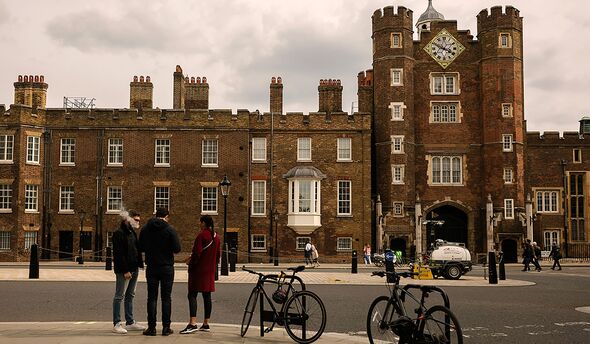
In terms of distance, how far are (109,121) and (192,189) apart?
6.98 meters

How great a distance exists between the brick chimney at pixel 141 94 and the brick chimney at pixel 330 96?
11760 millimetres

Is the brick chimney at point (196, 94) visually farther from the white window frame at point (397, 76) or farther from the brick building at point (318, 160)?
the white window frame at point (397, 76)

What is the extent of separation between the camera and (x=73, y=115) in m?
41.3

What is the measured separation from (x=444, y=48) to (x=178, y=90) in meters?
19.0

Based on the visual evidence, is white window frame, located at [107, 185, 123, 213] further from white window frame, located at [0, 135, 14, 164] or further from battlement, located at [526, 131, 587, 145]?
battlement, located at [526, 131, 587, 145]

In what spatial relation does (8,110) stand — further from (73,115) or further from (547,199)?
(547,199)

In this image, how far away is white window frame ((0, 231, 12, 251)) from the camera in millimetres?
39188


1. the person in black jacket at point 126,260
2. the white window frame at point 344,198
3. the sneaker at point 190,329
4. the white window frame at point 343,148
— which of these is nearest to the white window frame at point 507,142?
the white window frame at point 343,148

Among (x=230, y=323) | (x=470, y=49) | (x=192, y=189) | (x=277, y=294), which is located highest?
(x=470, y=49)

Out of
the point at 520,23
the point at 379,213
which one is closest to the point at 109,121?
the point at 379,213

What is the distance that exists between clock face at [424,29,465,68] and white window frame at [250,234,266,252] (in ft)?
57.3

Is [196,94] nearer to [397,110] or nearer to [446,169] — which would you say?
[397,110]

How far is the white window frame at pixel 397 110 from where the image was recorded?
1694 inches

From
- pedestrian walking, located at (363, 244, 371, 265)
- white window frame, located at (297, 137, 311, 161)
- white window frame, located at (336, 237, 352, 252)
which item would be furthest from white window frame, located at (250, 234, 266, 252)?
pedestrian walking, located at (363, 244, 371, 265)
